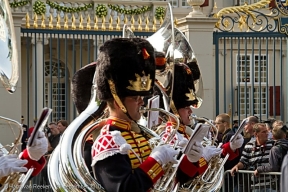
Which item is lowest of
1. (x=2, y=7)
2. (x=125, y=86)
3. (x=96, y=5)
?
(x=125, y=86)

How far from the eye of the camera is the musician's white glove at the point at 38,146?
198 inches

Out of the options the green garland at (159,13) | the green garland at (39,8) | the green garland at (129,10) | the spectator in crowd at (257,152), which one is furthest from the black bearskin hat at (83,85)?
the green garland at (159,13)

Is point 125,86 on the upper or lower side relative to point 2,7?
lower

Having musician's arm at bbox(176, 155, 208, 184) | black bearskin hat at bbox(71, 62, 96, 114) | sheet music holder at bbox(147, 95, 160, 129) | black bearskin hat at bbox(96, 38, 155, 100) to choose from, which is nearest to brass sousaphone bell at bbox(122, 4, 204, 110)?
sheet music holder at bbox(147, 95, 160, 129)

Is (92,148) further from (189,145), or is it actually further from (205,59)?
(205,59)

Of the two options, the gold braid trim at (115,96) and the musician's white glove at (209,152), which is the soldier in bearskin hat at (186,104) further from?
the gold braid trim at (115,96)

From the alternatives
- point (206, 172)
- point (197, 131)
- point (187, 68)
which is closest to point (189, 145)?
point (197, 131)

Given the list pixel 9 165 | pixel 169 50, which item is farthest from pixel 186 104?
pixel 9 165

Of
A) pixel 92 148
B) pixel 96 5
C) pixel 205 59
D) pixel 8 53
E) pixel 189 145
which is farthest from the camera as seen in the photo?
pixel 96 5

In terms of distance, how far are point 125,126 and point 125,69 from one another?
34 cm

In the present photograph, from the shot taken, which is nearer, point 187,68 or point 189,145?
point 189,145

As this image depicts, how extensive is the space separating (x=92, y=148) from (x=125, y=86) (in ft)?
1.36

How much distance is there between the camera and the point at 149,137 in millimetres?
5402

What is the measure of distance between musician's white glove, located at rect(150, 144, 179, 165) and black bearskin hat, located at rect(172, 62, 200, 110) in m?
1.88
